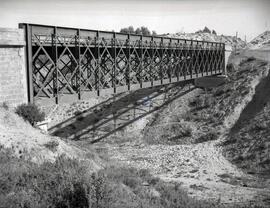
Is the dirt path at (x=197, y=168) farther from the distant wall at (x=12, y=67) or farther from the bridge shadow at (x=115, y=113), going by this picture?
the distant wall at (x=12, y=67)

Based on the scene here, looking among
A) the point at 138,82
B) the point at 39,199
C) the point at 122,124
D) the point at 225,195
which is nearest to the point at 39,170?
the point at 39,199

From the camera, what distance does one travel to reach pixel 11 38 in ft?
54.0

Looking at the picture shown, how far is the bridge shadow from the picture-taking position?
3653cm

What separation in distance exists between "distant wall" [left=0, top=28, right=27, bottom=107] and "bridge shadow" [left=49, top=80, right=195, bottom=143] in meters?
18.6

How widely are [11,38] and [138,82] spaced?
44.6 ft

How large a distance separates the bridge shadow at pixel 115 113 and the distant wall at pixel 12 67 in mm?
18595

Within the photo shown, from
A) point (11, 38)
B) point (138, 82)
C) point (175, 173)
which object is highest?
point (11, 38)

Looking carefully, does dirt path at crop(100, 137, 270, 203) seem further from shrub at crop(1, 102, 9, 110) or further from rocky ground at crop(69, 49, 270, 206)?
shrub at crop(1, 102, 9, 110)

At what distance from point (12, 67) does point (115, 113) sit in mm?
23411

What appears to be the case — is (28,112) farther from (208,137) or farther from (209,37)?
(209,37)

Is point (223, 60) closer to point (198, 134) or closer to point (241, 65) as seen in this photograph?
point (241, 65)

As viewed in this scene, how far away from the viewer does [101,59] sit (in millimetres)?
26156

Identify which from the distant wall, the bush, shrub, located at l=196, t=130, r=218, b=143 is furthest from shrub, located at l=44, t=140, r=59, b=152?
shrub, located at l=196, t=130, r=218, b=143

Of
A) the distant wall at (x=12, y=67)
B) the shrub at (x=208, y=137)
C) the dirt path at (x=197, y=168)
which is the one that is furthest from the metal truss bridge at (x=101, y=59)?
the shrub at (x=208, y=137)
